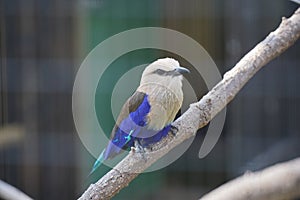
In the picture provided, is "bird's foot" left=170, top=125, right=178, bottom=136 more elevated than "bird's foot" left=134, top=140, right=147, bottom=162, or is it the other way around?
"bird's foot" left=170, top=125, right=178, bottom=136

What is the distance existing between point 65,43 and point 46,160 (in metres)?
0.21

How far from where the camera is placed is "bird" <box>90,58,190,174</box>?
1.38 ft

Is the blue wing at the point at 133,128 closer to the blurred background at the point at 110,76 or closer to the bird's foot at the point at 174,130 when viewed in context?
the bird's foot at the point at 174,130

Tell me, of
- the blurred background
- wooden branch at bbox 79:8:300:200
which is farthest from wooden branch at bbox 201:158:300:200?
the blurred background

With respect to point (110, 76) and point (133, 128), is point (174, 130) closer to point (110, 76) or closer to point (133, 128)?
point (133, 128)

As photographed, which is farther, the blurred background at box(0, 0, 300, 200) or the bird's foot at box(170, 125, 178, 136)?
the blurred background at box(0, 0, 300, 200)

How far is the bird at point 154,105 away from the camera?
42 centimetres

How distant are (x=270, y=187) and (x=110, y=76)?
69cm

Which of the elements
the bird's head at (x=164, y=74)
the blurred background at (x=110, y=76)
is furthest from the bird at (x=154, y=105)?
the blurred background at (x=110, y=76)

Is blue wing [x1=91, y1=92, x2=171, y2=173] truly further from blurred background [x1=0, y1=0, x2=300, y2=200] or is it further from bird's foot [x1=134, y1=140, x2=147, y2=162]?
blurred background [x1=0, y1=0, x2=300, y2=200]

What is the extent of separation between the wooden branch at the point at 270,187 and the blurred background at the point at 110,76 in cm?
66

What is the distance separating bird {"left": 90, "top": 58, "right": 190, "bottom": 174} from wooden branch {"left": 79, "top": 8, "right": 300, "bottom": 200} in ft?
0.03

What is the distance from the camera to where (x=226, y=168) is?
3.80ft

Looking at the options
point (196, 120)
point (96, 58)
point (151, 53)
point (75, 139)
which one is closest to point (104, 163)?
point (196, 120)
